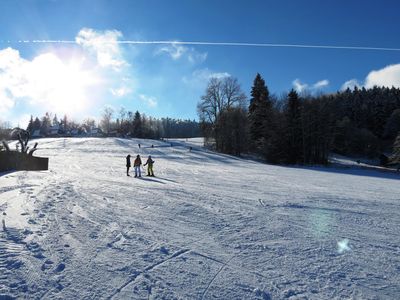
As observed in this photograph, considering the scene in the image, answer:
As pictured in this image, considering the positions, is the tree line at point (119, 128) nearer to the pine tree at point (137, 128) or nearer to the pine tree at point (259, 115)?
the pine tree at point (137, 128)

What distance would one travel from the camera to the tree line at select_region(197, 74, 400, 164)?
1916 inches

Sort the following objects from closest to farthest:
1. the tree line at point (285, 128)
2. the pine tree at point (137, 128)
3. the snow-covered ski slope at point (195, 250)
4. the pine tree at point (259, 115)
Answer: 1. the snow-covered ski slope at point (195, 250)
2. the tree line at point (285, 128)
3. the pine tree at point (259, 115)
4. the pine tree at point (137, 128)

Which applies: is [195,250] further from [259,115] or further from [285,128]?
[259,115]

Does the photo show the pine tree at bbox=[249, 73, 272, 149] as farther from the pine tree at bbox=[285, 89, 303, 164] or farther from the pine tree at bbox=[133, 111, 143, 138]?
the pine tree at bbox=[133, 111, 143, 138]

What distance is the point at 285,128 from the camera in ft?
161

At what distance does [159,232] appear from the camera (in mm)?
7527

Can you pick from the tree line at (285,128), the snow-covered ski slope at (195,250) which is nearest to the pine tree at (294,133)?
the tree line at (285,128)

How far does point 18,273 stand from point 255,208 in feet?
23.1

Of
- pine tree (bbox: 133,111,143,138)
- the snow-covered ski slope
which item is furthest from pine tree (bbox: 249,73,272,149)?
pine tree (bbox: 133,111,143,138)

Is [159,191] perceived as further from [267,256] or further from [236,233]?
[267,256]

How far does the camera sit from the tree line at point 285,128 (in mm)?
48656

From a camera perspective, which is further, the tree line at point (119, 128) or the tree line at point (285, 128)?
the tree line at point (119, 128)

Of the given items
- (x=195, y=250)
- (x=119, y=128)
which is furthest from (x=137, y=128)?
(x=195, y=250)

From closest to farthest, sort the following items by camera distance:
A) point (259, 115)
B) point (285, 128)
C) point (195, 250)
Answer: point (195, 250)
point (285, 128)
point (259, 115)
